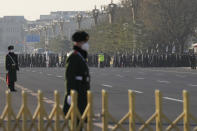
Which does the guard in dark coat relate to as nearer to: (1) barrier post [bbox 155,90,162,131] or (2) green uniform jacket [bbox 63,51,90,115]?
(2) green uniform jacket [bbox 63,51,90,115]

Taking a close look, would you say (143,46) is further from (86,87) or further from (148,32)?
(86,87)

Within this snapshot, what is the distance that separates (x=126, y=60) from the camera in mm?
74438

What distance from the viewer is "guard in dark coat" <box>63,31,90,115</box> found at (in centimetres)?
1196

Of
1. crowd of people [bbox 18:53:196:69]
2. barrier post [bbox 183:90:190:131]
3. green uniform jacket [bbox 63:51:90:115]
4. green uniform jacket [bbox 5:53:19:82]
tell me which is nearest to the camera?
barrier post [bbox 183:90:190:131]

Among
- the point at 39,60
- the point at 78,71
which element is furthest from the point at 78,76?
the point at 39,60

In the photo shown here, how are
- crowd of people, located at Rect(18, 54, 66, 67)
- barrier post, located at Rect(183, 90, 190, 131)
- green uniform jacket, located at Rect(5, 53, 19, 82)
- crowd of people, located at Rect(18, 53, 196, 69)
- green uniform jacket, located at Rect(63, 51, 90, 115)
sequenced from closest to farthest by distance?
barrier post, located at Rect(183, 90, 190, 131) → green uniform jacket, located at Rect(63, 51, 90, 115) → green uniform jacket, located at Rect(5, 53, 19, 82) → crowd of people, located at Rect(18, 53, 196, 69) → crowd of people, located at Rect(18, 54, 66, 67)

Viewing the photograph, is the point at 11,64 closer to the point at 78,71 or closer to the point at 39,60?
the point at 78,71

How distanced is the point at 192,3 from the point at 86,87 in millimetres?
82974

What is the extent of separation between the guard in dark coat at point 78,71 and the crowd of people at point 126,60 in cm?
4975

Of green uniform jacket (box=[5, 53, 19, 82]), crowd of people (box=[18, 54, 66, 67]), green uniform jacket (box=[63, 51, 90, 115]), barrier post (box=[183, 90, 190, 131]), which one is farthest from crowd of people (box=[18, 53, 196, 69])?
barrier post (box=[183, 90, 190, 131])

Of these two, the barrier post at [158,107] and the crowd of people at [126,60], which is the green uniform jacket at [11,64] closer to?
the barrier post at [158,107]

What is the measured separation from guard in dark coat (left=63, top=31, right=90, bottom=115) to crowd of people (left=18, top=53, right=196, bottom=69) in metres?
49.7

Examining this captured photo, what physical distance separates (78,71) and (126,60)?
6251cm

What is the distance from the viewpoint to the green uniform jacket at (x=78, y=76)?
12.0m
